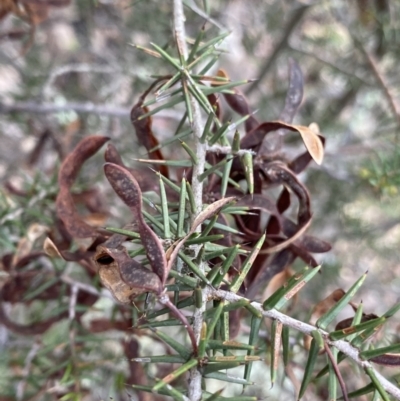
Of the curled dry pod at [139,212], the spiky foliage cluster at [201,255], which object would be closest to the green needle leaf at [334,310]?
the spiky foliage cluster at [201,255]

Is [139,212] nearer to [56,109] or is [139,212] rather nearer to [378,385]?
[378,385]

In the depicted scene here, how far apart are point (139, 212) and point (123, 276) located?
0.04 meters

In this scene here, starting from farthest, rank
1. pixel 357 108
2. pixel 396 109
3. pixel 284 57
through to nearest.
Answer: pixel 357 108
pixel 284 57
pixel 396 109

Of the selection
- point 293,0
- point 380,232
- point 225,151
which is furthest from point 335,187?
point 225,151

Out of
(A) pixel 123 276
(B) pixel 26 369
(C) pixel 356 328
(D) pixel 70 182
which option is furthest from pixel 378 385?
(B) pixel 26 369

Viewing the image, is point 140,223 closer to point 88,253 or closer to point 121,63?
point 88,253

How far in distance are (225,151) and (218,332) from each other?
0.43ft

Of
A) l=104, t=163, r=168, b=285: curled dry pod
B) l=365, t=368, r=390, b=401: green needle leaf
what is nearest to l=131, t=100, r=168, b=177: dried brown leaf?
l=104, t=163, r=168, b=285: curled dry pod

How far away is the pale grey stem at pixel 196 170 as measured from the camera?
27 centimetres

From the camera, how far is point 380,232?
1053 millimetres

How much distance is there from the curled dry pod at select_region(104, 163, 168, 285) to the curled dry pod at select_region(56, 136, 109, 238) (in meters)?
0.12

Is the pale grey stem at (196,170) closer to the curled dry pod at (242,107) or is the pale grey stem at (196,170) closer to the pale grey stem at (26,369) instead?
the curled dry pod at (242,107)

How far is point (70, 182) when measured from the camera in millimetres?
385

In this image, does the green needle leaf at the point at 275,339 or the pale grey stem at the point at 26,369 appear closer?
the green needle leaf at the point at 275,339
